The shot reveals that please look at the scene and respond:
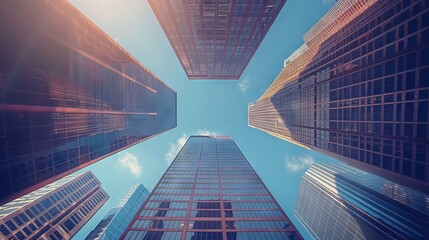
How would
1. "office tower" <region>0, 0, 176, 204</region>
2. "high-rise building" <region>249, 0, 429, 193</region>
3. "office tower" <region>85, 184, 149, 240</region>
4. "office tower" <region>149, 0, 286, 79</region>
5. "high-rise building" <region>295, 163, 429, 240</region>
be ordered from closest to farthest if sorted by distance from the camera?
"office tower" <region>0, 0, 176, 204</region>, "high-rise building" <region>249, 0, 429, 193</region>, "office tower" <region>149, 0, 286, 79</region>, "high-rise building" <region>295, 163, 429, 240</region>, "office tower" <region>85, 184, 149, 240</region>

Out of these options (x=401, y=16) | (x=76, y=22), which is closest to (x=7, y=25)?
(x=76, y=22)

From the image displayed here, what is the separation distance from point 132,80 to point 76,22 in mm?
22879

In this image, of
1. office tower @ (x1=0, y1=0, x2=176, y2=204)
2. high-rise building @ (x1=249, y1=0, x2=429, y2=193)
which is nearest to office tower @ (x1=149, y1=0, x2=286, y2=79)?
office tower @ (x1=0, y1=0, x2=176, y2=204)

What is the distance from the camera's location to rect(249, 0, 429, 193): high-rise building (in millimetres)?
26688

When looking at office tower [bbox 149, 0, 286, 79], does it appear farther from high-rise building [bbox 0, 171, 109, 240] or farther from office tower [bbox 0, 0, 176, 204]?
high-rise building [bbox 0, 171, 109, 240]

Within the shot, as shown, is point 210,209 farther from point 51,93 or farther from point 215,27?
point 215,27

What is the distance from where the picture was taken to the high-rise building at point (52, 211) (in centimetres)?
5939

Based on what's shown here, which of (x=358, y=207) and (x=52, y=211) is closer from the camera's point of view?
(x=52, y=211)

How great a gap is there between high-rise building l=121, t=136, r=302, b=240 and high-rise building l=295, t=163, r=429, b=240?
4658cm

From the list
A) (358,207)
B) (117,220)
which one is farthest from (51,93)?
(117,220)

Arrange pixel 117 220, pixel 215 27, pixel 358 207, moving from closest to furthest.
A: pixel 215 27 → pixel 358 207 → pixel 117 220

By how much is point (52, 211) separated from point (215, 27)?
4002 inches

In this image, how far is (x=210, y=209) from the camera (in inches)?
2064

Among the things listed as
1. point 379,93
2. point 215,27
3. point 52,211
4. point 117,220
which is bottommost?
point 117,220
